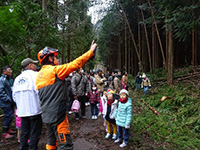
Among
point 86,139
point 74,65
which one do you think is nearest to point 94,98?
point 86,139

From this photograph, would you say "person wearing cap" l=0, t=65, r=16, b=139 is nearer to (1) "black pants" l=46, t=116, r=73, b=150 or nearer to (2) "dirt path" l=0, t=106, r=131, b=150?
(2) "dirt path" l=0, t=106, r=131, b=150

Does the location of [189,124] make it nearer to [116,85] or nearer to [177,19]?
[116,85]

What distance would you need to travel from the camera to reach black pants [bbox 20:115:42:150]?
3.33m

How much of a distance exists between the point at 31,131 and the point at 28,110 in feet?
1.44

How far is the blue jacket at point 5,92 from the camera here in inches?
196

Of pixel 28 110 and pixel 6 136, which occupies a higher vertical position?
pixel 28 110

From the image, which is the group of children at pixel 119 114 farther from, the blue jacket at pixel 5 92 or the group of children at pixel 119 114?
the blue jacket at pixel 5 92

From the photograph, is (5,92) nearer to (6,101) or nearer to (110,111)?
(6,101)

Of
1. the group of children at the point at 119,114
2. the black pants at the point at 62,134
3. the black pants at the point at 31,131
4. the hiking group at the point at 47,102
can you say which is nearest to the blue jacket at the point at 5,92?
the hiking group at the point at 47,102

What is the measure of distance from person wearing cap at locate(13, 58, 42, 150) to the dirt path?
48.7 inches

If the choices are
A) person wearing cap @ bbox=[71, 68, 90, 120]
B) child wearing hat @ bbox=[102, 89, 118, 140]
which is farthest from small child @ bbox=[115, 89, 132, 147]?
person wearing cap @ bbox=[71, 68, 90, 120]

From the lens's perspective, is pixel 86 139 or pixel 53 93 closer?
pixel 53 93

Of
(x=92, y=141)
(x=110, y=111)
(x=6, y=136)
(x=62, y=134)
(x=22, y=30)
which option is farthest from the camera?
(x=22, y=30)

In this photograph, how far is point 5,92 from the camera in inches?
201
